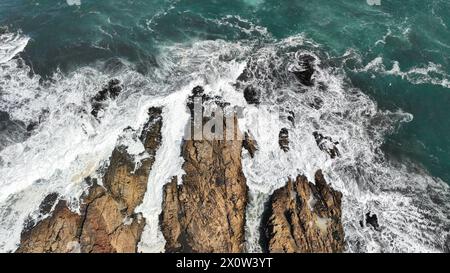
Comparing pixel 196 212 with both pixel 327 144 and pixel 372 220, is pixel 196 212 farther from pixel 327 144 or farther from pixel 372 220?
pixel 372 220

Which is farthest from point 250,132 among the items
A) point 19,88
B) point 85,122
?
point 19,88

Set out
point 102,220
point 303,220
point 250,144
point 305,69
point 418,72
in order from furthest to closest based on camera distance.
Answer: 1. point 305,69
2. point 418,72
3. point 250,144
4. point 303,220
5. point 102,220

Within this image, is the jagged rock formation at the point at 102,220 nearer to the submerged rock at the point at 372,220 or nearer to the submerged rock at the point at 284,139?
the submerged rock at the point at 284,139

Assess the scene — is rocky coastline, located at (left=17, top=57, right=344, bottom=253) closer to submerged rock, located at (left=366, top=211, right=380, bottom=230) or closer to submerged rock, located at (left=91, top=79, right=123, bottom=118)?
submerged rock, located at (left=366, top=211, right=380, bottom=230)

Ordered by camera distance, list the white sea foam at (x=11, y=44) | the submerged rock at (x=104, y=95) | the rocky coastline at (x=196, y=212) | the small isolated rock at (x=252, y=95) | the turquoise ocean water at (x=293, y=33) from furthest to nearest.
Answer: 1. the white sea foam at (x=11, y=44)
2. the turquoise ocean water at (x=293, y=33)
3. the small isolated rock at (x=252, y=95)
4. the submerged rock at (x=104, y=95)
5. the rocky coastline at (x=196, y=212)

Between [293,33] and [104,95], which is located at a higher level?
[293,33]

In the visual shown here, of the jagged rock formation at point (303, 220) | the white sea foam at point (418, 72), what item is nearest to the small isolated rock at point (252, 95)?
the jagged rock formation at point (303, 220)

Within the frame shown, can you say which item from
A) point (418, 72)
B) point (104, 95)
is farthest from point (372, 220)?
point (104, 95)
